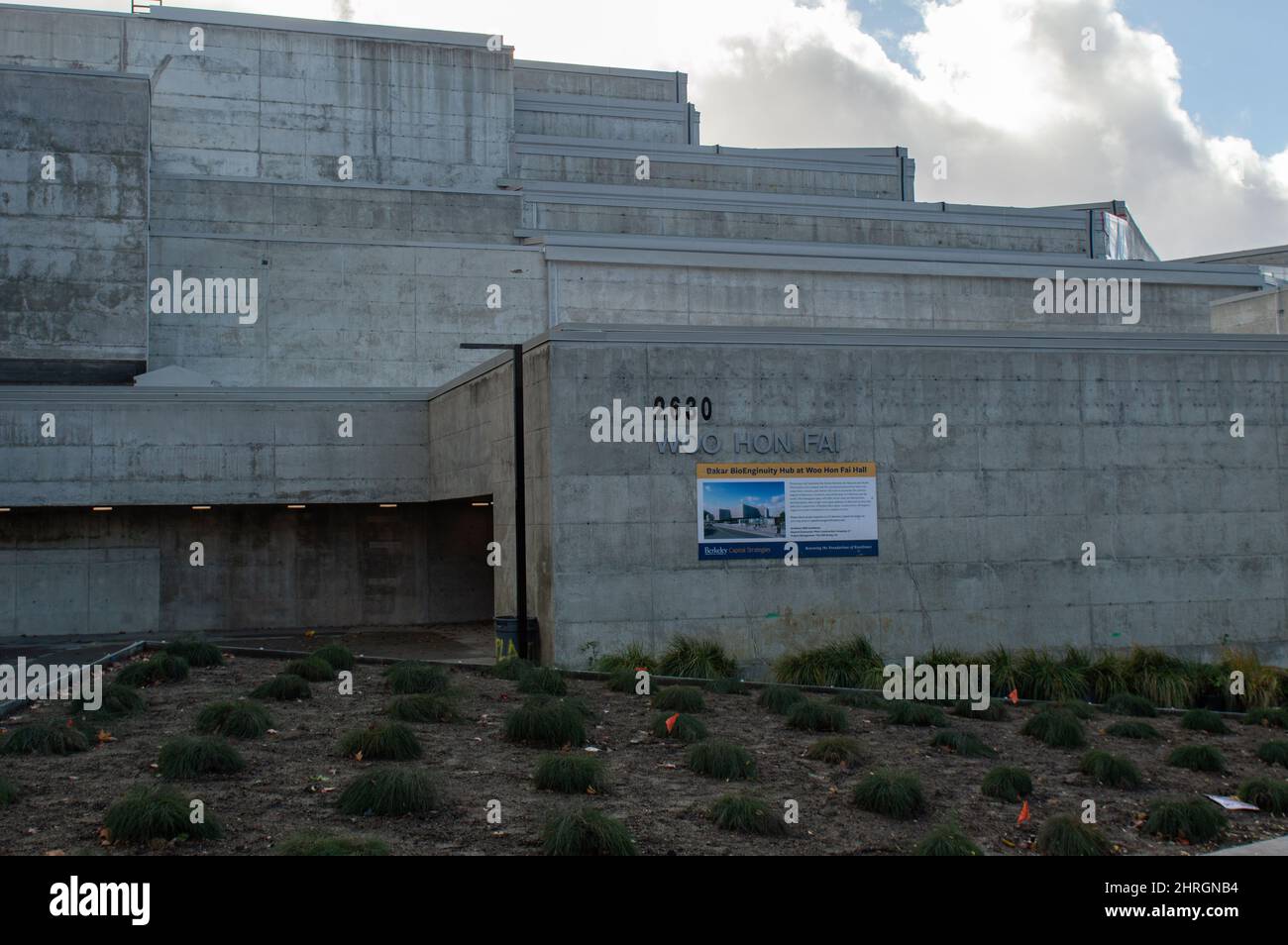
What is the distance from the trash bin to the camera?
62.6 feet

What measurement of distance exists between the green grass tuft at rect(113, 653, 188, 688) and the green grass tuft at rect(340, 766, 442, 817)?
257 inches

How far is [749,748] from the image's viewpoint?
12320mm

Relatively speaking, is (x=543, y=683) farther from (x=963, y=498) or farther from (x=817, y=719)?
(x=963, y=498)

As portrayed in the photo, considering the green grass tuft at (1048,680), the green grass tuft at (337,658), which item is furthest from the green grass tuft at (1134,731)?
the green grass tuft at (337,658)

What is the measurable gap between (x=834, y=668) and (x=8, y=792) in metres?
11.8

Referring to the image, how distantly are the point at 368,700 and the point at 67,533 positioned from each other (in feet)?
51.8

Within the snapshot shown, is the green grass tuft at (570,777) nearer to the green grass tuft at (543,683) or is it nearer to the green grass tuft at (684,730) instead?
the green grass tuft at (684,730)

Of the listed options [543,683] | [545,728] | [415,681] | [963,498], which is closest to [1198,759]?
[545,728]

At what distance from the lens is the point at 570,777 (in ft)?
33.4

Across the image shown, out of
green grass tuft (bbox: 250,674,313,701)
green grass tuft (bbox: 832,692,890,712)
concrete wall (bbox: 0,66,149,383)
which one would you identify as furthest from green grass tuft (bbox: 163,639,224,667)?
concrete wall (bbox: 0,66,149,383)

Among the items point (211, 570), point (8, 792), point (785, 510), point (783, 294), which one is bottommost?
point (8, 792)

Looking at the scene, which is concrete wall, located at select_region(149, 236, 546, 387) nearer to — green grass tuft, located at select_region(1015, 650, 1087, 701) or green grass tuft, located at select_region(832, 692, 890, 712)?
green grass tuft, located at select_region(1015, 650, 1087, 701)
